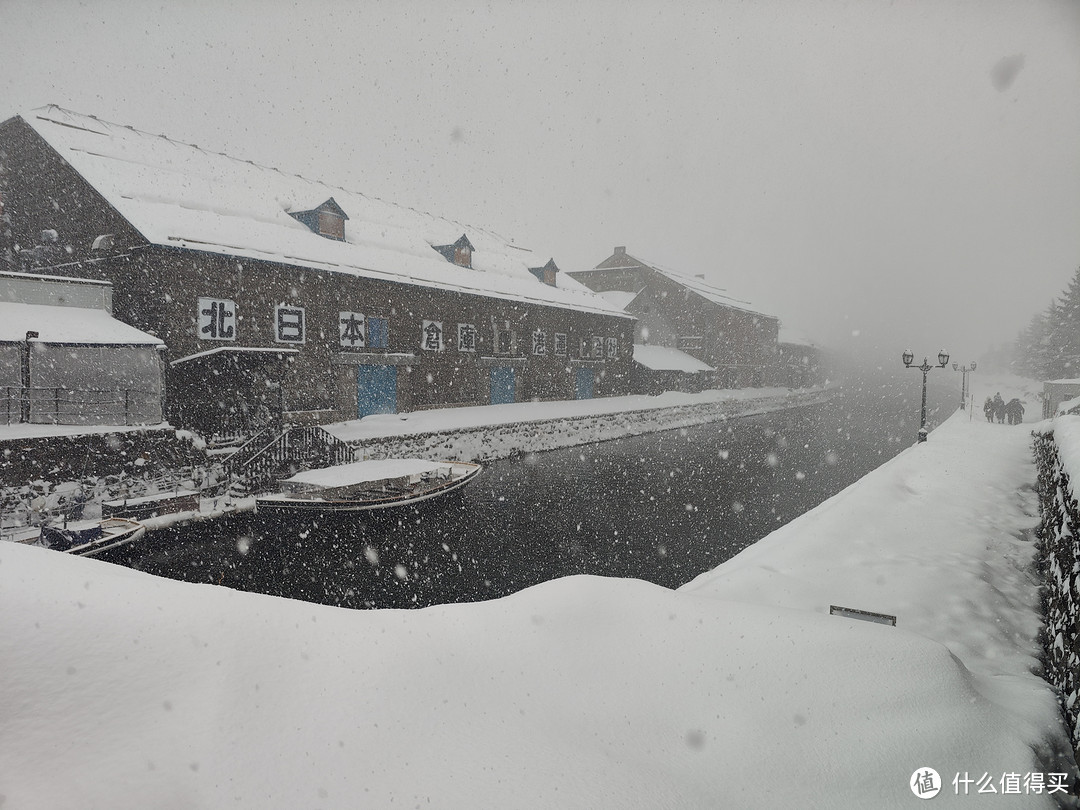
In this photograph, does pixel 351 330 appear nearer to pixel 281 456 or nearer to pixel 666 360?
pixel 281 456

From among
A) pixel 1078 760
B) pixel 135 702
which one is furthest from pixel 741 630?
pixel 135 702

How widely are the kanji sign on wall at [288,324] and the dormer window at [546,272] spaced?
1735cm

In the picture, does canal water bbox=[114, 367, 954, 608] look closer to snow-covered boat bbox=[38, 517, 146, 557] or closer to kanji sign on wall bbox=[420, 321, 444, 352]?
snow-covered boat bbox=[38, 517, 146, 557]

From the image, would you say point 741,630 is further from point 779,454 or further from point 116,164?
point 116,164

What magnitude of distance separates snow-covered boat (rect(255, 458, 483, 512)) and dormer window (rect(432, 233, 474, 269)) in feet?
51.8

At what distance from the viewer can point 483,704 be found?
301 centimetres

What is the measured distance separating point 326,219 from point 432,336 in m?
6.47

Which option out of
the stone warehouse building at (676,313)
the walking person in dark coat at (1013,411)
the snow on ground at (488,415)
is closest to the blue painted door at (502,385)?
the snow on ground at (488,415)

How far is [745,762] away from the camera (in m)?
2.73

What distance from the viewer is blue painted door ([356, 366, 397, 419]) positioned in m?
22.3

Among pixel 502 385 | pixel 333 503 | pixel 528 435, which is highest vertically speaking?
pixel 502 385

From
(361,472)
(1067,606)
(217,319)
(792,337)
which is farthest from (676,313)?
(1067,606)

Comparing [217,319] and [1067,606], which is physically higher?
[217,319]

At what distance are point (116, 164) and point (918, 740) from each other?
82.3ft
